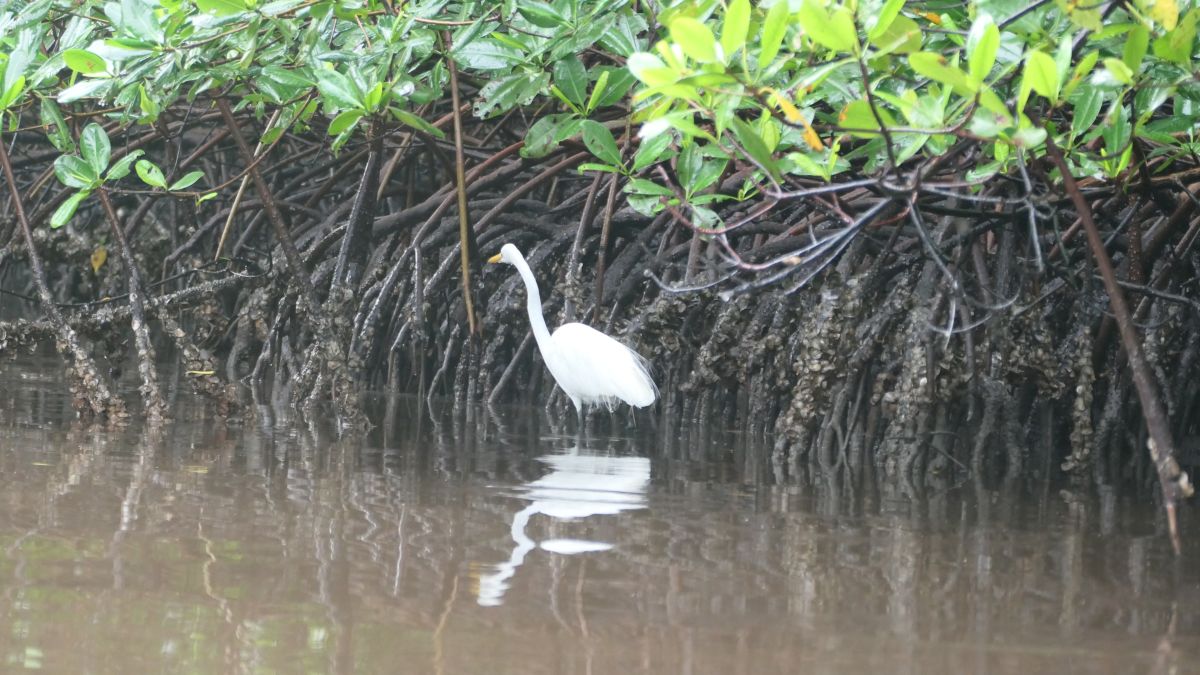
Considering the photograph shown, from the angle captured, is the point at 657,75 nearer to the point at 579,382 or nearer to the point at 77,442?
the point at 77,442

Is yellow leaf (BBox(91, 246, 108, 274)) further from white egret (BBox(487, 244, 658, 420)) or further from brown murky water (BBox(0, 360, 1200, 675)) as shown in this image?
brown murky water (BBox(0, 360, 1200, 675))

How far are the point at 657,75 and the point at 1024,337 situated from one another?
2.28 metres

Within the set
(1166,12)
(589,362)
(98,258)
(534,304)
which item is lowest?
(589,362)

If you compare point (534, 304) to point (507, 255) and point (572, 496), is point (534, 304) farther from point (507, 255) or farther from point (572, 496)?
point (572, 496)

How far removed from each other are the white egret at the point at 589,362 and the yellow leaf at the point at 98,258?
2.48 metres

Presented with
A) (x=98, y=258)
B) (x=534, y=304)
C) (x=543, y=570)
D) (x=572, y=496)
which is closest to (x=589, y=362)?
(x=534, y=304)

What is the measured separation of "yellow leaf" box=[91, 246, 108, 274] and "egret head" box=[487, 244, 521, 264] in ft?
7.92

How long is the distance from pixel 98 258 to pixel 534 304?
9.03 feet

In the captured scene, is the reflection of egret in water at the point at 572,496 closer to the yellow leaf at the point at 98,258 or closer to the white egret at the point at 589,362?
the white egret at the point at 589,362

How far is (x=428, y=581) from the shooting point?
7.59ft

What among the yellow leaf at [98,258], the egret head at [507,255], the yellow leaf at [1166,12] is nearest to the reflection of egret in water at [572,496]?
the egret head at [507,255]

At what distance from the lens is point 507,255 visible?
5.31 meters

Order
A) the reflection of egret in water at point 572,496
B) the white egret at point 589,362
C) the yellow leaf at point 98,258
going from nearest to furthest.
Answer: the reflection of egret in water at point 572,496 → the white egret at point 589,362 → the yellow leaf at point 98,258

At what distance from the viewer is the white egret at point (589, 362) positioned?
15.8ft
